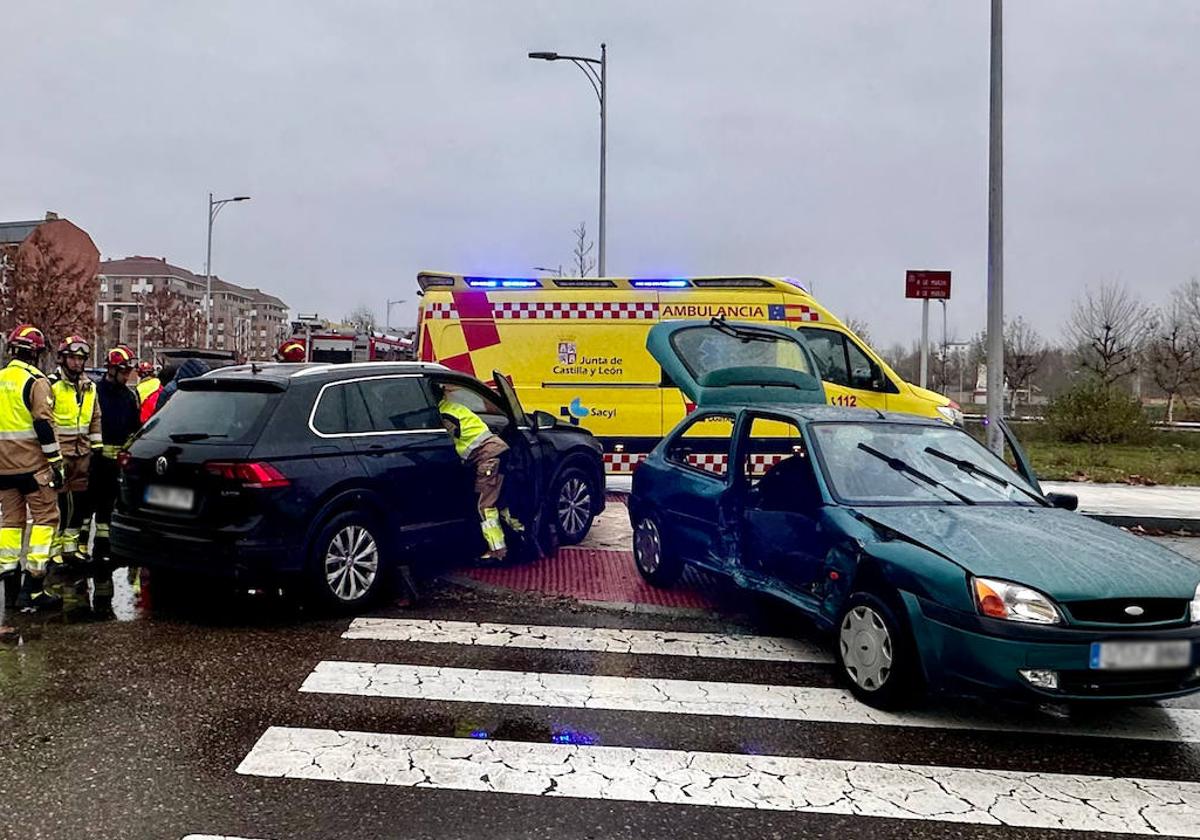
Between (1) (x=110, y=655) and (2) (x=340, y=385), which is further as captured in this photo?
(2) (x=340, y=385)

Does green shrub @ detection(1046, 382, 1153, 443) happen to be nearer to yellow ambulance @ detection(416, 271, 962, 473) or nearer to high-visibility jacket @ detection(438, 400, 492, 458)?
A: yellow ambulance @ detection(416, 271, 962, 473)

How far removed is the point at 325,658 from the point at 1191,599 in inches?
175

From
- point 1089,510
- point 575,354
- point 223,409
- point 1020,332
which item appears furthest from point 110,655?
point 1020,332

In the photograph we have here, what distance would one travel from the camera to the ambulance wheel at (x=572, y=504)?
8.26 m

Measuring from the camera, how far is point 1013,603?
405cm

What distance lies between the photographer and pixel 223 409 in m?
6.09

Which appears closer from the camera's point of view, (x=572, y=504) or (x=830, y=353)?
(x=572, y=504)

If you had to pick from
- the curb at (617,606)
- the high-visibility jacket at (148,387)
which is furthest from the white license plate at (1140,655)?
the high-visibility jacket at (148,387)

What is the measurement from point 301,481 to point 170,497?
895 mm

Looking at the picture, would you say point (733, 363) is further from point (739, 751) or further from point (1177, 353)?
point (1177, 353)

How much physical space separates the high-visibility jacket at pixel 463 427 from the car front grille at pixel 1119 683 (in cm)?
427

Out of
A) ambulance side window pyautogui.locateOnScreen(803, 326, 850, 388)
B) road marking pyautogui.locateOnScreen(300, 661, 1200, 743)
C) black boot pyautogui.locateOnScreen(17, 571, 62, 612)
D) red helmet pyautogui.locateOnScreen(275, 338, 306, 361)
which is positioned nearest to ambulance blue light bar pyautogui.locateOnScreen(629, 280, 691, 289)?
ambulance side window pyautogui.locateOnScreen(803, 326, 850, 388)

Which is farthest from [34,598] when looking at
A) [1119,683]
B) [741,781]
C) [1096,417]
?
[1096,417]

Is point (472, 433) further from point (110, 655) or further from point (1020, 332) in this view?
point (1020, 332)
